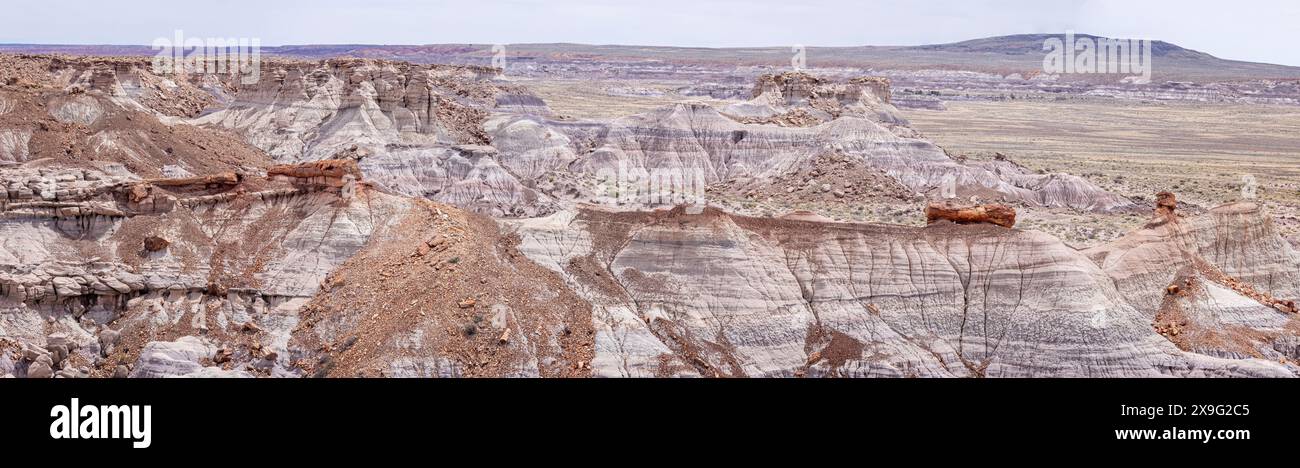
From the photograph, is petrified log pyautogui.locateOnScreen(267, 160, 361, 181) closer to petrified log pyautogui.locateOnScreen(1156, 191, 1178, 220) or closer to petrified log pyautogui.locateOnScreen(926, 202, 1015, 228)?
petrified log pyautogui.locateOnScreen(926, 202, 1015, 228)

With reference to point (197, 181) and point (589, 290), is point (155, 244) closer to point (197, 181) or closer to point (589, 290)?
point (197, 181)

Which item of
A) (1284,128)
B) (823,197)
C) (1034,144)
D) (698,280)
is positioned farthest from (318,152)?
(1284,128)

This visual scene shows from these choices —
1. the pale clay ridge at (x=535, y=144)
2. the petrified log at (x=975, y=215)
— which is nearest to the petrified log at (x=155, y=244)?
the petrified log at (x=975, y=215)

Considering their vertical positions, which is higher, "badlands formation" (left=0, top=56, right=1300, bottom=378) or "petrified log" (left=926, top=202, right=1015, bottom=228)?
"petrified log" (left=926, top=202, right=1015, bottom=228)

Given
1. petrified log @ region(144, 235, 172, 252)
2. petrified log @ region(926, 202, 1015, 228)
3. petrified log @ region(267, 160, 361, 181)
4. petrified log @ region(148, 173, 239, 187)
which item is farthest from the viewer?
petrified log @ region(148, 173, 239, 187)

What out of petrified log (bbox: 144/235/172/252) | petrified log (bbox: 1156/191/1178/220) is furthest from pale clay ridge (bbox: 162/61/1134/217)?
petrified log (bbox: 1156/191/1178/220)

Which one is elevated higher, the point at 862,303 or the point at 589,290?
the point at 589,290

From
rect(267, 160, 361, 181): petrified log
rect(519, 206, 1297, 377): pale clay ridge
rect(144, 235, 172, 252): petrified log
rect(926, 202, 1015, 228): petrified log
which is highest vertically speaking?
rect(267, 160, 361, 181): petrified log

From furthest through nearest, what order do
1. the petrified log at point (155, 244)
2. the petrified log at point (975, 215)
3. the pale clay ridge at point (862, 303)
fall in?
the petrified log at point (975, 215) → the petrified log at point (155, 244) → the pale clay ridge at point (862, 303)

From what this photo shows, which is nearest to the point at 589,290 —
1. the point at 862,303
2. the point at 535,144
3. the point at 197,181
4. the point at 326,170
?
the point at 862,303

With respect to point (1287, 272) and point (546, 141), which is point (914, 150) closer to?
point (546, 141)

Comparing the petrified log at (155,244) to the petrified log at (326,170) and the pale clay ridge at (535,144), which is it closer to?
the petrified log at (326,170)

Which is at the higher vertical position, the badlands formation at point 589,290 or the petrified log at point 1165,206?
the petrified log at point 1165,206
